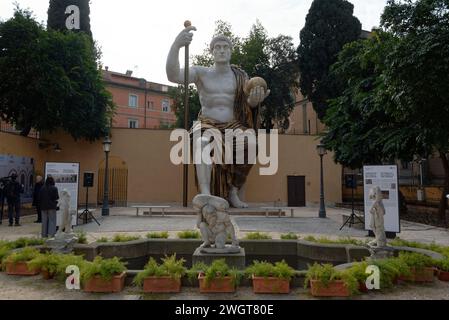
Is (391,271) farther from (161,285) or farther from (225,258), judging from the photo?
(161,285)

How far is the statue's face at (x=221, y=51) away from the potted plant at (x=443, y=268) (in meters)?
4.80

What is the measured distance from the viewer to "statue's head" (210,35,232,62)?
7.24 meters

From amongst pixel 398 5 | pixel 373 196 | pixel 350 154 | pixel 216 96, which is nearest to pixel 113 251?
pixel 216 96

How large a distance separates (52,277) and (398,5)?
32.5 ft

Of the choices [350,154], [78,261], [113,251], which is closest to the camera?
[78,261]

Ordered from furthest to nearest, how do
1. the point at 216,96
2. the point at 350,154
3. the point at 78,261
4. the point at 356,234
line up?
the point at 350,154
the point at 356,234
the point at 216,96
the point at 78,261

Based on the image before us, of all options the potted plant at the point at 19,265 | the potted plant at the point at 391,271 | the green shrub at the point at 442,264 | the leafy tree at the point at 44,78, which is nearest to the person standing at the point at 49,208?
the potted plant at the point at 19,265

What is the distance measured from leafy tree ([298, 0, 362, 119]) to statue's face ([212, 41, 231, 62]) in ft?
62.3

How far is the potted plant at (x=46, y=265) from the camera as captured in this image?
193 inches

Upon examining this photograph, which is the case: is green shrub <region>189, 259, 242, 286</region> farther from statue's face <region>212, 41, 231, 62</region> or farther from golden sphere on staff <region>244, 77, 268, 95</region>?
statue's face <region>212, 41, 231, 62</region>

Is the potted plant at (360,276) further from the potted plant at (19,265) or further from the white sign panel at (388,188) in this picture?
the white sign panel at (388,188)

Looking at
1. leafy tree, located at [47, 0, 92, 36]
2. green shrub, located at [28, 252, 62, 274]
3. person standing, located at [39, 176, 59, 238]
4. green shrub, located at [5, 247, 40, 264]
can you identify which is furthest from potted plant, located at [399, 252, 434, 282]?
leafy tree, located at [47, 0, 92, 36]

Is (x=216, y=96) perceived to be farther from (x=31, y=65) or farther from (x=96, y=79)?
(x=96, y=79)
